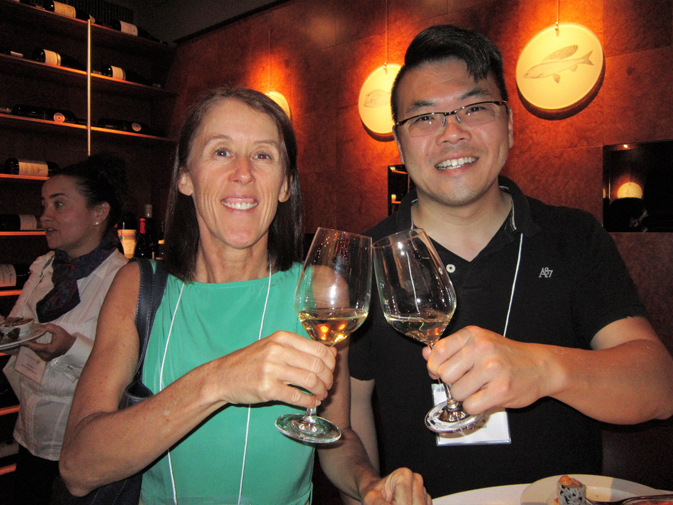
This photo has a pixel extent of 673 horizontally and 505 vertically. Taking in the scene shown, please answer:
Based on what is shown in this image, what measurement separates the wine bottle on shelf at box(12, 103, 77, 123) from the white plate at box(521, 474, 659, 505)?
512 cm

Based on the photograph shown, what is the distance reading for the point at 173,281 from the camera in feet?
4.49

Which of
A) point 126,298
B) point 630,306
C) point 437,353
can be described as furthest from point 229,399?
point 630,306

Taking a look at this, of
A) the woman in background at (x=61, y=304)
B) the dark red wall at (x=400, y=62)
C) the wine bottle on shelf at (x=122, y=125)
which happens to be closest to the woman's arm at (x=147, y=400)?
the woman in background at (x=61, y=304)

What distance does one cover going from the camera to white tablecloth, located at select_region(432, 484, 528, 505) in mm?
859

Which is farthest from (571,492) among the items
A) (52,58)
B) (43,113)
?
(52,58)

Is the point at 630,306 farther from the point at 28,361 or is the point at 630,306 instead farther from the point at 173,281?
the point at 28,361

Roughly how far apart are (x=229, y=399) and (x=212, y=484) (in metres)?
0.48

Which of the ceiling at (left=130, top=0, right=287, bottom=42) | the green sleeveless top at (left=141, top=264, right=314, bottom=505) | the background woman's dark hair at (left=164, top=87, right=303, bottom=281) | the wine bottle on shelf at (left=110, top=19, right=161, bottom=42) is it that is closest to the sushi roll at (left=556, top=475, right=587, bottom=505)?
the green sleeveless top at (left=141, top=264, right=314, bottom=505)

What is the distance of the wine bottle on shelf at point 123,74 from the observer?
16.0 feet

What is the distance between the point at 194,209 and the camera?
4.86 ft

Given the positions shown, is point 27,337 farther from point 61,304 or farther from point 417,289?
point 417,289

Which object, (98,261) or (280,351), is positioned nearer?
(280,351)

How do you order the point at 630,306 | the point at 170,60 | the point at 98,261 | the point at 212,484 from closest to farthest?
1. the point at 212,484
2. the point at 630,306
3. the point at 98,261
4. the point at 170,60

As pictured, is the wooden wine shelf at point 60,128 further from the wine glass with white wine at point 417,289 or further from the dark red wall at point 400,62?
the wine glass with white wine at point 417,289
